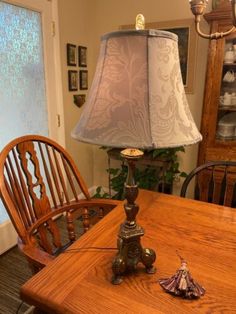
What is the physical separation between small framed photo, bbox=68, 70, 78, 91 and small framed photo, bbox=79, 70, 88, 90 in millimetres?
87

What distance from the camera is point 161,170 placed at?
2662 mm

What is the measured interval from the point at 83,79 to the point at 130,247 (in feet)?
7.77

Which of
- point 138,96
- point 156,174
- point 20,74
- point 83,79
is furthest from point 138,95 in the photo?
point 83,79

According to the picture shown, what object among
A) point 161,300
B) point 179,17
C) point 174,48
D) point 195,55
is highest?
point 179,17

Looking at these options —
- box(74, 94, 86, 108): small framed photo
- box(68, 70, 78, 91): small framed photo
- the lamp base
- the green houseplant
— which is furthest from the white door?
the lamp base

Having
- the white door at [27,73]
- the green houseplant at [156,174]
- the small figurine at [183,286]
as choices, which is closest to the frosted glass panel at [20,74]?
the white door at [27,73]

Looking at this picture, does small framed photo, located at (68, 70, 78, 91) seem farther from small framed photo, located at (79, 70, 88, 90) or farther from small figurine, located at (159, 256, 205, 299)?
small figurine, located at (159, 256, 205, 299)

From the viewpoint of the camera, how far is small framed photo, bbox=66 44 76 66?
8.55 feet

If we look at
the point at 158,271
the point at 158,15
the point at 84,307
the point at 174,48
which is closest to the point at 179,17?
the point at 158,15

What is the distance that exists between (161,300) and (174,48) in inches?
26.8

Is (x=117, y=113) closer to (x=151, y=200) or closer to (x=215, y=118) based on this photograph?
(x=151, y=200)

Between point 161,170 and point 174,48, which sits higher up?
point 174,48

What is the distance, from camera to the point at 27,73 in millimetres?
2199

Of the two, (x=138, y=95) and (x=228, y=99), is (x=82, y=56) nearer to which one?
(x=228, y=99)
